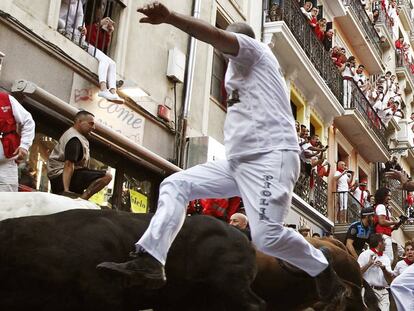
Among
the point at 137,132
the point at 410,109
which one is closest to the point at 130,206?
the point at 137,132

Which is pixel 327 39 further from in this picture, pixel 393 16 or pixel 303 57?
pixel 393 16

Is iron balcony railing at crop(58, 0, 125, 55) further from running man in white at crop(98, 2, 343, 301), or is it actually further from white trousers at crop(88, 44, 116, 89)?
running man in white at crop(98, 2, 343, 301)

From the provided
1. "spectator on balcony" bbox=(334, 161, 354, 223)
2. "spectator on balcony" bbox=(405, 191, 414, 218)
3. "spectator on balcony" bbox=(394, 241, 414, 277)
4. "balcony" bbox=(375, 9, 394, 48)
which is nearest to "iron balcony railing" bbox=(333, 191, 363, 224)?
"spectator on balcony" bbox=(334, 161, 354, 223)

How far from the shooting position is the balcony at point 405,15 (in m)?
39.5

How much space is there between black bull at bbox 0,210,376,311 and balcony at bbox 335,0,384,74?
23349mm

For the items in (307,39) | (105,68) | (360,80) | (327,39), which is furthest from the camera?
(360,80)

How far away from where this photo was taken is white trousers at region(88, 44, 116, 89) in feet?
38.4

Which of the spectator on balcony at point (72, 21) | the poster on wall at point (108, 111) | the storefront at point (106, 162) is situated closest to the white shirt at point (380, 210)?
the storefront at point (106, 162)

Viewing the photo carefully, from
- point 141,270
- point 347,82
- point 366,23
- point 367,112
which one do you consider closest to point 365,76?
point 366,23

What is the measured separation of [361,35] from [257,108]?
2499cm

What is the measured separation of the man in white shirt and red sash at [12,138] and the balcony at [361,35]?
2159 cm

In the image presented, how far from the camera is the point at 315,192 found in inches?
851

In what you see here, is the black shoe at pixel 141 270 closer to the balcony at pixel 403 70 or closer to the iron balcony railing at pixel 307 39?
the iron balcony railing at pixel 307 39

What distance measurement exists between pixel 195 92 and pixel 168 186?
1063 centimetres
